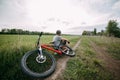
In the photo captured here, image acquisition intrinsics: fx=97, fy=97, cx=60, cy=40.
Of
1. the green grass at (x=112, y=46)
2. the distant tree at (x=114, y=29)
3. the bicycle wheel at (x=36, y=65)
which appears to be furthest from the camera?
the distant tree at (x=114, y=29)

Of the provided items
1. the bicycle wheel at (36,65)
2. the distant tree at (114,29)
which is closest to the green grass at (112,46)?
the bicycle wheel at (36,65)

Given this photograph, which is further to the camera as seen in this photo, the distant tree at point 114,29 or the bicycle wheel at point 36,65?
the distant tree at point 114,29

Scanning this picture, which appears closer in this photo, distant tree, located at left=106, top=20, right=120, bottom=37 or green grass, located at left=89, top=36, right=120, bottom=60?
green grass, located at left=89, top=36, right=120, bottom=60

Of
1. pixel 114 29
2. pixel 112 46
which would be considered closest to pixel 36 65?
pixel 112 46

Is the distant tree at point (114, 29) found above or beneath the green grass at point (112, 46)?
above

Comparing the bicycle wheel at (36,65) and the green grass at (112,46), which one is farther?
the green grass at (112,46)

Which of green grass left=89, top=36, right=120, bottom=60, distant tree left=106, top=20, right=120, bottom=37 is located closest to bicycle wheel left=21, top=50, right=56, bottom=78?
green grass left=89, top=36, right=120, bottom=60

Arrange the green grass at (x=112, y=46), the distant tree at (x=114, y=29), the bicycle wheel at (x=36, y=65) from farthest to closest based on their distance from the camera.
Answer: the distant tree at (x=114, y=29), the green grass at (x=112, y=46), the bicycle wheel at (x=36, y=65)

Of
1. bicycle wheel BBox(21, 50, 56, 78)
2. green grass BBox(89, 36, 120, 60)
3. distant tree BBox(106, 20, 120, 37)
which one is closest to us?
bicycle wheel BBox(21, 50, 56, 78)

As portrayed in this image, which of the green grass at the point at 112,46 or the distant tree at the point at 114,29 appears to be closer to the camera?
the green grass at the point at 112,46

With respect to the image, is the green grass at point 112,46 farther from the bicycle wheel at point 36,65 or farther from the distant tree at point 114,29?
the distant tree at point 114,29

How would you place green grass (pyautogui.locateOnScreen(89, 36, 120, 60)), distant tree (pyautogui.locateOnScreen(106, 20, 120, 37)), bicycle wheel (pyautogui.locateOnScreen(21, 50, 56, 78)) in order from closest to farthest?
bicycle wheel (pyautogui.locateOnScreen(21, 50, 56, 78)), green grass (pyautogui.locateOnScreen(89, 36, 120, 60)), distant tree (pyautogui.locateOnScreen(106, 20, 120, 37))

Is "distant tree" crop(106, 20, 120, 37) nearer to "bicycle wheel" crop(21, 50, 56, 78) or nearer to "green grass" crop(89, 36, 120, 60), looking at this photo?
"green grass" crop(89, 36, 120, 60)

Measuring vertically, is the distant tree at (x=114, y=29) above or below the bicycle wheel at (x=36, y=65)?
above
